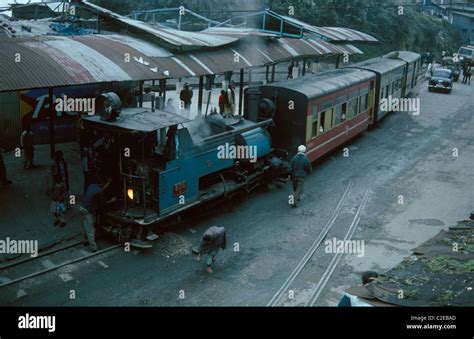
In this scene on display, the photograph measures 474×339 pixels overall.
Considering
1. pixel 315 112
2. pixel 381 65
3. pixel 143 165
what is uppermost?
pixel 381 65

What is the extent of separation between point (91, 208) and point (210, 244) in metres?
2.60

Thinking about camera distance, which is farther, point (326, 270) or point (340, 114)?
point (340, 114)

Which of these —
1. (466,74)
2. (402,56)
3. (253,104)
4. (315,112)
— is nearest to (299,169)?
(253,104)

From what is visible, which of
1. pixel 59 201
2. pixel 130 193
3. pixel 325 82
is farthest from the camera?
pixel 325 82

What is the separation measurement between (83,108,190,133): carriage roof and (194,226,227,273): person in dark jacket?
7.87 ft

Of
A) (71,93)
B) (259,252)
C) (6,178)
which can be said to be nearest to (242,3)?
(71,93)

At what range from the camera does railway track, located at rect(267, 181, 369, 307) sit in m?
8.82

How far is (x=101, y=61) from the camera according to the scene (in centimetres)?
1335

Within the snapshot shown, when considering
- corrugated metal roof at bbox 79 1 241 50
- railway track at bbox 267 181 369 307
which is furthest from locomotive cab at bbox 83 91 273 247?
corrugated metal roof at bbox 79 1 241 50

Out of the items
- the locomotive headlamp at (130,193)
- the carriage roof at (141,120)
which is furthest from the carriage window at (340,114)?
the locomotive headlamp at (130,193)

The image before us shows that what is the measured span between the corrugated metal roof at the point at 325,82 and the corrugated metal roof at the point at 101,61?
2.13 meters

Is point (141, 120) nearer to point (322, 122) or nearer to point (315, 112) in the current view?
point (315, 112)

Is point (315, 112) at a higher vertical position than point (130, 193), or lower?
higher
